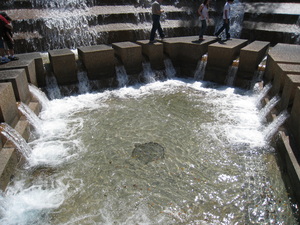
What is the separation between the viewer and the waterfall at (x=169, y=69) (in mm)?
10328

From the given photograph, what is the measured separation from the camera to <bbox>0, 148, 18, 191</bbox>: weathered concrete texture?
4.43 metres

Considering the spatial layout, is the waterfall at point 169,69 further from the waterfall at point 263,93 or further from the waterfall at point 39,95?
the waterfall at point 39,95

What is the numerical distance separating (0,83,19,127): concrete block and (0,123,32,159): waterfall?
0.20m

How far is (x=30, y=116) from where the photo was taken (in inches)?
251

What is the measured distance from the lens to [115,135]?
6277 millimetres

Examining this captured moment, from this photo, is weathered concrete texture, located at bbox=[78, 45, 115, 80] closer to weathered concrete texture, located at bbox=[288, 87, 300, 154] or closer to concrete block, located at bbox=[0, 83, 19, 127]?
concrete block, located at bbox=[0, 83, 19, 127]

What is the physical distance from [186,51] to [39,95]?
5.76 metres

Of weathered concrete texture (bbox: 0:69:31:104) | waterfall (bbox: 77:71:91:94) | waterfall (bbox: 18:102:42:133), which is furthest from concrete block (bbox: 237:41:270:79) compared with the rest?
weathered concrete texture (bbox: 0:69:31:104)

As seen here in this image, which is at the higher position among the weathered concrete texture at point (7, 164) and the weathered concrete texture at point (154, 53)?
the weathered concrete texture at point (154, 53)

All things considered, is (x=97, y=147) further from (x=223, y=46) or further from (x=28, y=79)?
(x=223, y=46)

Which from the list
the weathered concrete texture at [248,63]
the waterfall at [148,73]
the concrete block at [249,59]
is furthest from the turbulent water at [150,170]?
the waterfall at [148,73]

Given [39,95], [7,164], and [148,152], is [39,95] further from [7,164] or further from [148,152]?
[148,152]

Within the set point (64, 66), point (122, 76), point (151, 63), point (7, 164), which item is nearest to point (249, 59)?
point (151, 63)

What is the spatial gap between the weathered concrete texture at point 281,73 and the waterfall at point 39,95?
6631 mm
